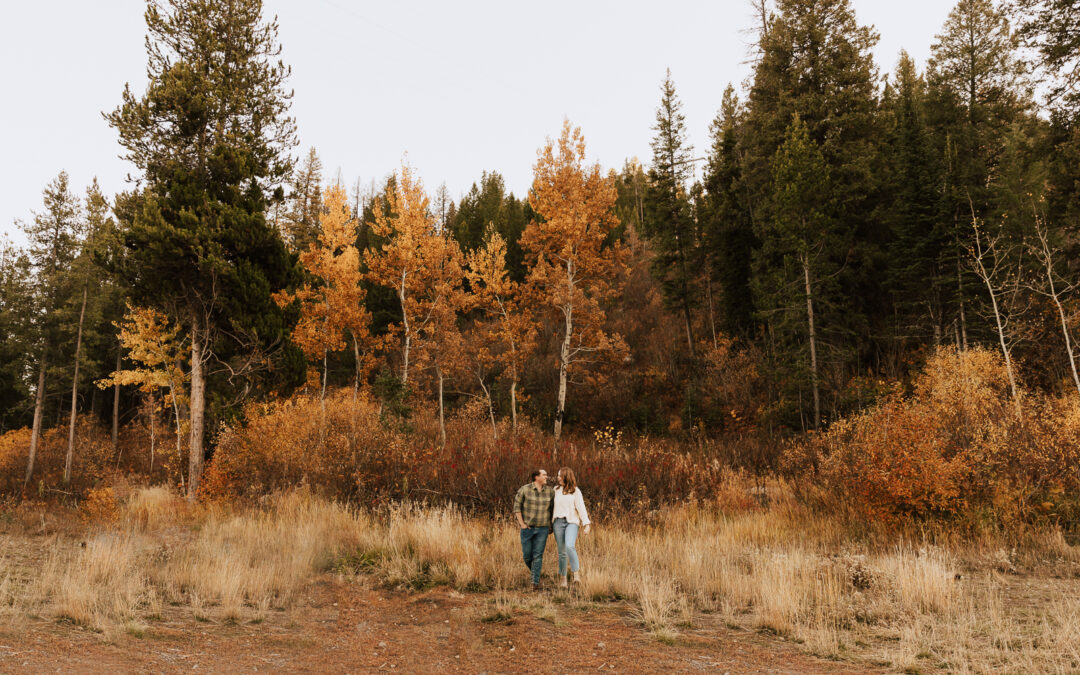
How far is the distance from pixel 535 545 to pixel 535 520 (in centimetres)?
39

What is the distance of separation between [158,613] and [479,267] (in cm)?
2172

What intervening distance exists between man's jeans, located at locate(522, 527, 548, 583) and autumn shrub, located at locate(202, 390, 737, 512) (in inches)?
199

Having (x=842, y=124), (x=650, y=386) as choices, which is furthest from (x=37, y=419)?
(x=842, y=124)

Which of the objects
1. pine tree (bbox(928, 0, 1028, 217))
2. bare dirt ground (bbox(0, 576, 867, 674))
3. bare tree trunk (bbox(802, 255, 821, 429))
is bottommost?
bare dirt ground (bbox(0, 576, 867, 674))

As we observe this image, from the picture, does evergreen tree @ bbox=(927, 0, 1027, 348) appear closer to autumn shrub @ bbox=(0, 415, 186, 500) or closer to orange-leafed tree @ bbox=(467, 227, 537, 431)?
orange-leafed tree @ bbox=(467, 227, 537, 431)

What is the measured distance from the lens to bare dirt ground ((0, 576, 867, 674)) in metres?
5.41

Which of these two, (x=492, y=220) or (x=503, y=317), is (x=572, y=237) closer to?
(x=503, y=317)

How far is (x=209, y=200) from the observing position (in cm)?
1570

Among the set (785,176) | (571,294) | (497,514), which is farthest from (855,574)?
(785,176)

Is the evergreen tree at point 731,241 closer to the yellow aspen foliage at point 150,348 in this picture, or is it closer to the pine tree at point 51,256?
the yellow aspen foliage at point 150,348

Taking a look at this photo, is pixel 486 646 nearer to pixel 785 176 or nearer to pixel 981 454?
pixel 981 454

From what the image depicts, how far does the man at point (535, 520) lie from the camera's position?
8.24 meters

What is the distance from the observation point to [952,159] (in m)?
22.5

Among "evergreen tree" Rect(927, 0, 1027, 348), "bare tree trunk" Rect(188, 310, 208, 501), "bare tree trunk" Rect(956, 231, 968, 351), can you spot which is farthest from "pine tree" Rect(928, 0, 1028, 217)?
"bare tree trunk" Rect(188, 310, 208, 501)
